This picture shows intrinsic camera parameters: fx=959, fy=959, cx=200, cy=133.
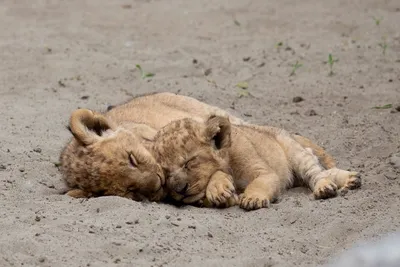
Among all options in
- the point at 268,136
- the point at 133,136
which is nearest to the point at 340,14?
the point at 268,136

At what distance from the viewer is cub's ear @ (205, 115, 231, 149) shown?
6.71 m

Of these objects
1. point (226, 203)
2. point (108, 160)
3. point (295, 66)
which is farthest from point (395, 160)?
point (295, 66)

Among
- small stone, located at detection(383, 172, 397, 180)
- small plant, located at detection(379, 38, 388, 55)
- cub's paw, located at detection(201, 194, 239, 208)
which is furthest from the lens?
small plant, located at detection(379, 38, 388, 55)

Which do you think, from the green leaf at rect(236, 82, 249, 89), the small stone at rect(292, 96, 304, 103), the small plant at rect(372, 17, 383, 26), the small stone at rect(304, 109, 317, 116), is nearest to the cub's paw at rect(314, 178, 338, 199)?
the small stone at rect(304, 109, 317, 116)

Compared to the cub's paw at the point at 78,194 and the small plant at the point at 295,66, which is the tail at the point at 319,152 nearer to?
the cub's paw at the point at 78,194

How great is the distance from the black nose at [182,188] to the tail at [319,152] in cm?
135

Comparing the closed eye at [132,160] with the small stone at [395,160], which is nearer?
the closed eye at [132,160]

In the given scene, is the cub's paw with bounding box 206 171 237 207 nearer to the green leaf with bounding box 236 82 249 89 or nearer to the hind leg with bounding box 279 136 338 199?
the hind leg with bounding box 279 136 338 199

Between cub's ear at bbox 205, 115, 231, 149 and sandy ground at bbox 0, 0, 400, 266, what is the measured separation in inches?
22.7

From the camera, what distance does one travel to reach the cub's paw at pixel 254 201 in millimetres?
6305

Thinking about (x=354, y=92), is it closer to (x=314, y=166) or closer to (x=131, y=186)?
(x=314, y=166)

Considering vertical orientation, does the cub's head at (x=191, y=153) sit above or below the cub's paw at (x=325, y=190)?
above

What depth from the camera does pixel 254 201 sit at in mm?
6312

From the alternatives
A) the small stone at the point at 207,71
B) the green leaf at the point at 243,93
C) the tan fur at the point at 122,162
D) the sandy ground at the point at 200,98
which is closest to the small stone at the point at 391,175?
the sandy ground at the point at 200,98
